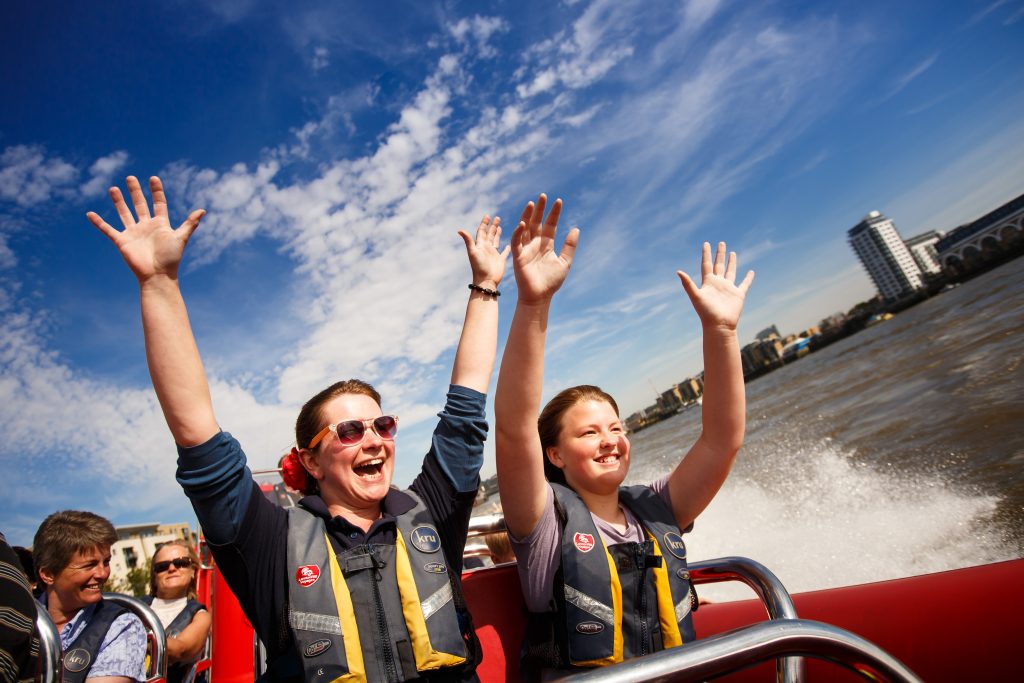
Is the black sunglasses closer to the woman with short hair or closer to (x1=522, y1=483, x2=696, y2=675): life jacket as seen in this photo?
the woman with short hair

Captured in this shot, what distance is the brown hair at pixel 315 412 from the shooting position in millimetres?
1792

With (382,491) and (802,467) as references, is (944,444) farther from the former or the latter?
(382,491)

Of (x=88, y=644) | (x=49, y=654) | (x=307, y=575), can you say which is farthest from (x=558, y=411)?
(x=88, y=644)

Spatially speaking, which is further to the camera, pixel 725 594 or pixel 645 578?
pixel 725 594

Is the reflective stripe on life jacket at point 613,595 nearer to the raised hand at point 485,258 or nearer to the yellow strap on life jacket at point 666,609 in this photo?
the yellow strap on life jacket at point 666,609

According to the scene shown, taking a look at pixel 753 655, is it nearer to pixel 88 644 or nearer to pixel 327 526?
pixel 327 526

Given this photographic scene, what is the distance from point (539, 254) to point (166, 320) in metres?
1.05

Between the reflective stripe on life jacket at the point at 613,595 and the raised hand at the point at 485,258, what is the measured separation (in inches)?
31.9

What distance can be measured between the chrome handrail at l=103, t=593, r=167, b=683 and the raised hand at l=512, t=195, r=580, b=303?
6.48 feet

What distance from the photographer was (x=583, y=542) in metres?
1.70

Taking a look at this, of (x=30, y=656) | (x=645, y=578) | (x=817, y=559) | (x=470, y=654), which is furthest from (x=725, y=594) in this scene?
(x=30, y=656)

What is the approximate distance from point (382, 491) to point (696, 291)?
136 cm

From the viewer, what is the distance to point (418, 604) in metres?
1.46

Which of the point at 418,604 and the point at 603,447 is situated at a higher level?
the point at 603,447
